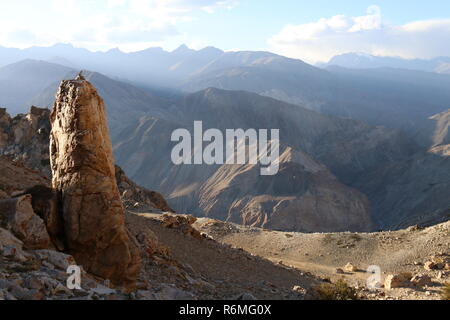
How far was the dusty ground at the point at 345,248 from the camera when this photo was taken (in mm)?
23047

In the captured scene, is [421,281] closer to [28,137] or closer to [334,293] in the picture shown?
[334,293]

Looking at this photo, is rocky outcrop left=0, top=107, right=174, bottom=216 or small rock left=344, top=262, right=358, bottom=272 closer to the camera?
small rock left=344, top=262, right=358, bottom=272

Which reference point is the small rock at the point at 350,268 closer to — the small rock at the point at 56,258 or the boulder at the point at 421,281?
the boulder at the point at 421,281

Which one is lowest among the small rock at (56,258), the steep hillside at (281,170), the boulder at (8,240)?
the steep hillside at (281,170)

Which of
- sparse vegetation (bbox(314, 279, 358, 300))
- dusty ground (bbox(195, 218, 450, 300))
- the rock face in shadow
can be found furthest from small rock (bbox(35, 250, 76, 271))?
dusty ground (bbox(195, 218, 450, 300))

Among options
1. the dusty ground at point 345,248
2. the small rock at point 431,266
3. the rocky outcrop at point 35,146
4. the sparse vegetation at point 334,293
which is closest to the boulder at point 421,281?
the dusty ground at point 345,248

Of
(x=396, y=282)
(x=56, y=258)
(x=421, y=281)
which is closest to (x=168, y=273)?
(x=56, y=258)

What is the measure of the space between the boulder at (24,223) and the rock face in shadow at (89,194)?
73 centimetres

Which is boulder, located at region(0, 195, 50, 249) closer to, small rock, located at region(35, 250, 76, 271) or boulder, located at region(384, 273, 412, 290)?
small rock, located at region(35, 250, 76, 271)

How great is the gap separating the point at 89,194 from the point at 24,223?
5.07 ft

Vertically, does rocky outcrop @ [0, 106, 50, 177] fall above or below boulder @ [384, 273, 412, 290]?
above
